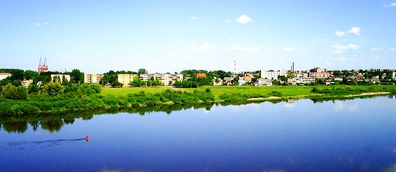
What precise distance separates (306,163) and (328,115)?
12.8m

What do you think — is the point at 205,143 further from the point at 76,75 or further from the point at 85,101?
the point at 76,75

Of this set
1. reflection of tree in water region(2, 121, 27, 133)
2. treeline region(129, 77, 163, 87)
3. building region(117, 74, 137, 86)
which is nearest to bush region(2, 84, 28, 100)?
reflection of tree in water region(2, 121, 27, 133)

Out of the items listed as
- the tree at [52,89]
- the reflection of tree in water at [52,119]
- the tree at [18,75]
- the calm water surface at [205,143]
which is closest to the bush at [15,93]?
the tree at [52,89]

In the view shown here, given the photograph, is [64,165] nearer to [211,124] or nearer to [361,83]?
[211,124]

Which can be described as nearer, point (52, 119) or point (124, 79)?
point (52, 119)

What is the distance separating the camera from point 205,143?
16.5m

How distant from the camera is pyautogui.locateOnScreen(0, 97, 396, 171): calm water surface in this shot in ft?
43.1

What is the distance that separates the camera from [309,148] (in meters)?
15.4

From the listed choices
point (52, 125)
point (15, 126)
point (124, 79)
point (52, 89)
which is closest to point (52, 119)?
point (52, 125)

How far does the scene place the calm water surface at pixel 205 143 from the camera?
1315cm

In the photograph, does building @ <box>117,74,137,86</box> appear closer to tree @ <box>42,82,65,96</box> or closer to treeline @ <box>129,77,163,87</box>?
treeline @ <box>129,77,163,87</box>

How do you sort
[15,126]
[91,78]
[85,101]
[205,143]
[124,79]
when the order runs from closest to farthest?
1. [205,143]
2. [15,126]
3. [85,101]
4. [124,79]
5. [91,78]

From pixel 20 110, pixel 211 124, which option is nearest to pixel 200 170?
pixel 211 124

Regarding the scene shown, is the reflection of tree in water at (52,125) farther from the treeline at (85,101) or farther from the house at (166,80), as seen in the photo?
the house at (166,80)
